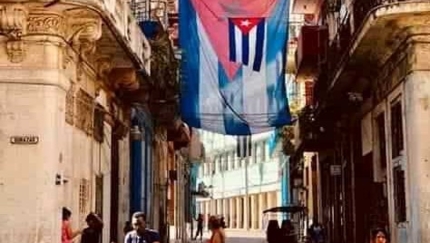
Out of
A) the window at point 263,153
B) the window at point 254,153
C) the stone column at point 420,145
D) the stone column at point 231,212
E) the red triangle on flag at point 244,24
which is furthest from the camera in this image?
the stone column at point 231,212

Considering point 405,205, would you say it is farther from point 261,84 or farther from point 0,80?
point 0,80

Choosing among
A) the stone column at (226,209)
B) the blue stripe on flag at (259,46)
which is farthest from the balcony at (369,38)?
the stone column at (226,209)

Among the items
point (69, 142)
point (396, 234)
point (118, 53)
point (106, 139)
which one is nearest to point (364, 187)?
point (396, 234)

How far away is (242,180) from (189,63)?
52175mm

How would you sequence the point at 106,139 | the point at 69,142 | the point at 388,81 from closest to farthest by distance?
the point at 69,142, the point at 388,81, the point at 106,139

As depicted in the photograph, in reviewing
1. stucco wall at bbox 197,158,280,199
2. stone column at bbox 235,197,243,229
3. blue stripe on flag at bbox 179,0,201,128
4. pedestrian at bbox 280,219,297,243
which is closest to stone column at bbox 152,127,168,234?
pedestrian at bbox 280,219,297,243

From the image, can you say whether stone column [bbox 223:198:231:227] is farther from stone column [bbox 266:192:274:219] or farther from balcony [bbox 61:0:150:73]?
balcony [bbox 61:0:150:73]

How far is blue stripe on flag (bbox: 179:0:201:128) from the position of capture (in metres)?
17.8

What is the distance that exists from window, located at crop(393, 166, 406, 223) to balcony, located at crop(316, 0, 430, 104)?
2.19m

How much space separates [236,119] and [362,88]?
154 inches

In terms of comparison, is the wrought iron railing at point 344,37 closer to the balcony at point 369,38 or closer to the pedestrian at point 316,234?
the balcony at point 369,38

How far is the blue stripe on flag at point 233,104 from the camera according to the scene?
709 inches

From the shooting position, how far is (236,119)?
60.2ft

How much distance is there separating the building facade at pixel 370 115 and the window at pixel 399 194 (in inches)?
0.7
